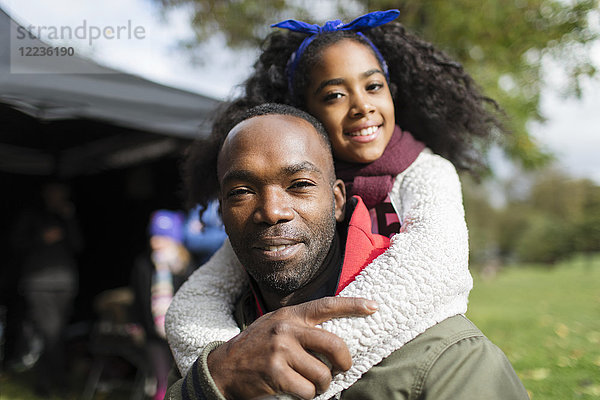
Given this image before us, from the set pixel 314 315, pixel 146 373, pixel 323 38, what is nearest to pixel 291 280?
pixel 314 315

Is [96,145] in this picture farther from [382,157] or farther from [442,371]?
[442,371]

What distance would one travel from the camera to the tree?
26.0 ft

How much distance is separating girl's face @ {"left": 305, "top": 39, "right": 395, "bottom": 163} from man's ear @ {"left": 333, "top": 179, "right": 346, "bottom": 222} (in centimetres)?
24

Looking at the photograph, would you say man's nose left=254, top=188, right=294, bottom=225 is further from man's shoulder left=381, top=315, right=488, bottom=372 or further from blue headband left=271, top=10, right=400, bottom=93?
blue headband left=271, top=10, right=400, bottom=93

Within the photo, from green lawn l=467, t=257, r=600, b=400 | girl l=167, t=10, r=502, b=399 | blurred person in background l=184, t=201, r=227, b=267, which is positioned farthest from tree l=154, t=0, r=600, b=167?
girl l=167, t=10, r=502, b=399

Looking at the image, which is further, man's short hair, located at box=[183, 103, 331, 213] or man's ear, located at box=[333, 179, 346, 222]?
man's short hair, located at box=[183, 103, 331, 213]

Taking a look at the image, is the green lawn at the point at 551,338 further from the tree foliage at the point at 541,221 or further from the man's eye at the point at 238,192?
the tree foliage at the point at 541,221

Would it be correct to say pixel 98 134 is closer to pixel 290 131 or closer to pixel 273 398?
pixel 290 131

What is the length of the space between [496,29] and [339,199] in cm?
772

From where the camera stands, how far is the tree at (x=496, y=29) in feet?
26.0

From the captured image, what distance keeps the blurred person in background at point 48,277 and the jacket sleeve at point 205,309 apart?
15.7 ft

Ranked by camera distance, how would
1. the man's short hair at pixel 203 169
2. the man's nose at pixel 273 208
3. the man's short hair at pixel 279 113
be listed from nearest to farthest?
the man's nose at pixel 273 208
the man's short hair at pixel 279 113
the man's short hair at pixel 203 169

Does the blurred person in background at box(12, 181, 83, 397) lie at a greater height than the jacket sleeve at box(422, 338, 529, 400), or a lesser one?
lesser

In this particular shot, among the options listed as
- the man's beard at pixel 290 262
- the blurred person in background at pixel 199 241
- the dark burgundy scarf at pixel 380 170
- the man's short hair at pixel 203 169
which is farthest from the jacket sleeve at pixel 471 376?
the blurred person in background at pixel 199 241
